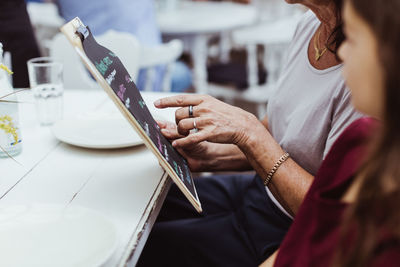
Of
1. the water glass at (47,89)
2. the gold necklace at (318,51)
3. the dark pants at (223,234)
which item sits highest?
the gold necklace at (318,51)

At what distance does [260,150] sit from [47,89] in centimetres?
64

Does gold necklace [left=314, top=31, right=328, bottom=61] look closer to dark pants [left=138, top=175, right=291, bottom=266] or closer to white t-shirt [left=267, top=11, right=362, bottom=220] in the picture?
white t-shirt [left=267, top=11, right=362, bottom=220]

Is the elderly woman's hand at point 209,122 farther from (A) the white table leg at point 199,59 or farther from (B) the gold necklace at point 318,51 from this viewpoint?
(A) the white table leg at point 199,59

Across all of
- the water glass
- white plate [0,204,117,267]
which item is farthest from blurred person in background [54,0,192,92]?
white plate [0,204,117,267]

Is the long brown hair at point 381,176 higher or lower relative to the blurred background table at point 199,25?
higher

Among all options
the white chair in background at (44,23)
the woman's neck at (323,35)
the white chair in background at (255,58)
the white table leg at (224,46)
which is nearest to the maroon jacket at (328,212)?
the woman's neck at (323,35)

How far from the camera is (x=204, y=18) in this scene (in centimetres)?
330

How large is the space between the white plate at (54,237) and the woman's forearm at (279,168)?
38cm

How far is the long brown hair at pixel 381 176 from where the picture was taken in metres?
0.47

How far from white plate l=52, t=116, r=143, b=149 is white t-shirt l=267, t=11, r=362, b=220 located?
37cm

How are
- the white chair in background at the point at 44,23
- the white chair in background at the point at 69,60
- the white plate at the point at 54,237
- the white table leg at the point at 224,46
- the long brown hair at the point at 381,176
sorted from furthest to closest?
the white table leg at the point at 224,46
the white chair in background at the point at 44,23
the white chair in background at the point at 69,60
the white plate at the point at 54,237
the long brown hair at the point at 381,176

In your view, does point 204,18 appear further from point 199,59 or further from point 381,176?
point 381,176

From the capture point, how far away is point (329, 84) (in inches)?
40.6

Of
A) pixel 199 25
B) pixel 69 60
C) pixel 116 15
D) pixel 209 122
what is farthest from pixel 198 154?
pixel 199 25
